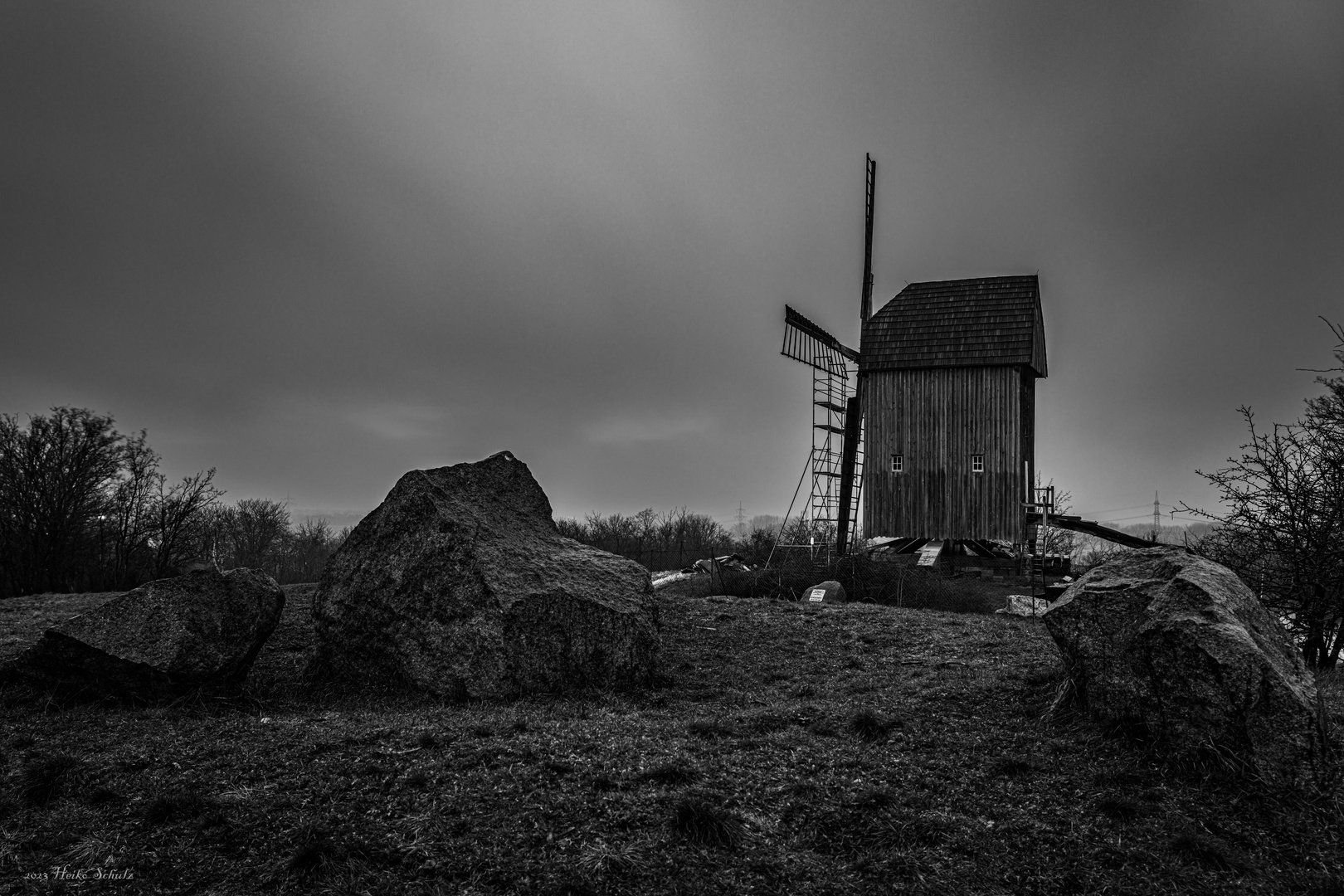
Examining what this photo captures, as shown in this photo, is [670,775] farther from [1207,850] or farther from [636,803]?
[1207,850]

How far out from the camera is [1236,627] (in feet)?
19.7

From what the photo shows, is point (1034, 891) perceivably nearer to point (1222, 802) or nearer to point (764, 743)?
point (1222, 802)

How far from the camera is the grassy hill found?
470 centimetres

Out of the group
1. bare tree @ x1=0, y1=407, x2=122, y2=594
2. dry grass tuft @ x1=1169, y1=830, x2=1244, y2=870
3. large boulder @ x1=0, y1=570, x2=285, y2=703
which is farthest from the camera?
bare tree @ x1=0, y1=407, x2=122, y2=594

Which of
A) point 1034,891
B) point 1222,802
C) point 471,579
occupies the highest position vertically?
point 471,579

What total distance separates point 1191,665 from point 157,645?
9.47 meters

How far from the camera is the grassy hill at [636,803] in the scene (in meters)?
4.70

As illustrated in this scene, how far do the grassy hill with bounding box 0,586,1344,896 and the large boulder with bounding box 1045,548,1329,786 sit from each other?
26cm

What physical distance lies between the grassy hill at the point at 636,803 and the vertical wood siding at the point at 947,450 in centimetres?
2145

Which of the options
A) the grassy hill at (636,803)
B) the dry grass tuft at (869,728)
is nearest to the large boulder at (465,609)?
the grassy hill at (636,803)

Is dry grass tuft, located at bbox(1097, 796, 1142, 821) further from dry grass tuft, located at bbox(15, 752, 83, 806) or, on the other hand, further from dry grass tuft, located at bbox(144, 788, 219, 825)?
dry grass tuft, located at bbox(15, 752, 83, 806)

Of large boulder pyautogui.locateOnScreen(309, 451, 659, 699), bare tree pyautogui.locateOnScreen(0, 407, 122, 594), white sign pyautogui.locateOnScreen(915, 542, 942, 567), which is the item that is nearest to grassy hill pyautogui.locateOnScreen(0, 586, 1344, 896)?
large boulder pyautogui.locateOnScreen(309, 451, 659, 699)

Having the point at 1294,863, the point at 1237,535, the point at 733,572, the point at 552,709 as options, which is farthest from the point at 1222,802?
the point at 733,572

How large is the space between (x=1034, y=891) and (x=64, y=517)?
113 feet
